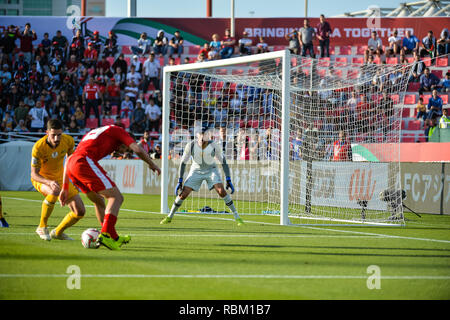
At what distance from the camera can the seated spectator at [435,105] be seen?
24114mm

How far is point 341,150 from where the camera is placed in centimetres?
1847

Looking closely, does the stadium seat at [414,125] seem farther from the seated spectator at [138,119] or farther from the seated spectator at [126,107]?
the seated spectator at [126,107]

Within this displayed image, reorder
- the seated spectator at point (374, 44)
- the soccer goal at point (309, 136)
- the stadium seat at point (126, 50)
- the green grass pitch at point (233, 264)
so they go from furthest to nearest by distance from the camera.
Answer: the stadium seat at point (126, 50) < the seated spectator at point (374, 44) < the soccer goal at point (309, 136) < the green grass pitch at point (233, 264)

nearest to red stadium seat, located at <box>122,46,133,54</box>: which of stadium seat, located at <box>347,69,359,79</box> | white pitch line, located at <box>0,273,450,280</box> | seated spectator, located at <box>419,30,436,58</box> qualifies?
seated spectator, located at <box>419,30,436,58</box>

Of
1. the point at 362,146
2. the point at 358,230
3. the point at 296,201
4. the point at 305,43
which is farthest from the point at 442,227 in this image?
the point at 305,43

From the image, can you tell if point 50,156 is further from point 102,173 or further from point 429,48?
point 429,48

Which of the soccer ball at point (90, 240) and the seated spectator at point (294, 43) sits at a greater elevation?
the seated spectator at point (294, 43)

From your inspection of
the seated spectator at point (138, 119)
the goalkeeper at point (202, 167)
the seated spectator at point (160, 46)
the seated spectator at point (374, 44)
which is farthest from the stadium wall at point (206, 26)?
the goalkeeper at point (202, 167)

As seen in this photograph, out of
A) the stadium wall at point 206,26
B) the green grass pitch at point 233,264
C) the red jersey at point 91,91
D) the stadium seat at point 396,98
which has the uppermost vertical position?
the stadium wall at point 206,26

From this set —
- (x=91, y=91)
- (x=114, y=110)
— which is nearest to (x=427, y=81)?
(x=114, y=110)

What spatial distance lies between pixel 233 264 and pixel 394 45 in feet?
81.4

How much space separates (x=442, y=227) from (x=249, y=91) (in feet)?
28.9

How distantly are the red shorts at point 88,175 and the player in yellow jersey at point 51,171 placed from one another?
95 centimetres
